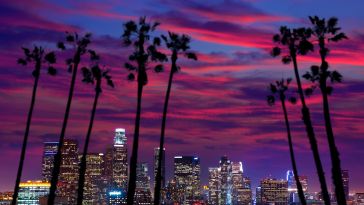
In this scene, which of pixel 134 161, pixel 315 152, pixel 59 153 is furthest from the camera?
pixel 59 153

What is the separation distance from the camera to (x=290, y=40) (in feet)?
185

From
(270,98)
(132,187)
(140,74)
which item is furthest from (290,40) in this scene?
(132,187)

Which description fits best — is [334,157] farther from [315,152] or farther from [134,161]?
[134,161]

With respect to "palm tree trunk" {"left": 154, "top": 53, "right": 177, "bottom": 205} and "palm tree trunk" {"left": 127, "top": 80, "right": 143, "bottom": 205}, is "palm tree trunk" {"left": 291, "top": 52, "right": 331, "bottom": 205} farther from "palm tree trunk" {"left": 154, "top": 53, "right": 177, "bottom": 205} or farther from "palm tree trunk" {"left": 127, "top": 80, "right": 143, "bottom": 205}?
"palm tree trunk" {"left": 127, "top": 80, "right": 143, "bottom": 205}

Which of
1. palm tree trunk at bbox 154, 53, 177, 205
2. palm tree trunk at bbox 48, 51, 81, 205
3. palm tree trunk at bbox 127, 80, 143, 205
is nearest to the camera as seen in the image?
palm tree trunk at bbox 127, 80, 143, 205

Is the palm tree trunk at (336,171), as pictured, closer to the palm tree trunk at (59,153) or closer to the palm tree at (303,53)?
the palm tree at (303,53)

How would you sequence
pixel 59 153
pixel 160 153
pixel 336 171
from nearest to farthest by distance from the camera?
pixel 336 171 < pixel 160 153 < pixel 59 153

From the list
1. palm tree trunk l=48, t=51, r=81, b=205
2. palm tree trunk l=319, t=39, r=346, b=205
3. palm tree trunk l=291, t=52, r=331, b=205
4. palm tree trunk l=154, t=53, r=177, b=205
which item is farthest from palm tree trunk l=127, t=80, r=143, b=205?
palm tree trunk l=319, t=39, r=346, b=205

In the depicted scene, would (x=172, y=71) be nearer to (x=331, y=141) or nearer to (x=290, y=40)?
(x=290, y=40)

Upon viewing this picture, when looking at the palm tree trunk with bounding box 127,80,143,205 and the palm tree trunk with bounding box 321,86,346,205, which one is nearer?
the palm tree trunk with bounding box 321,86,346,205

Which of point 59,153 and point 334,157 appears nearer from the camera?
point 334,157

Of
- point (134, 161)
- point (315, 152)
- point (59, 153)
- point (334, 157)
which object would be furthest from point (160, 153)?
point (334, 157)

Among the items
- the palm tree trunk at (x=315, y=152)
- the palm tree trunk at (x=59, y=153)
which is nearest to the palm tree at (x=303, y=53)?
the palm tree trunk at (x=315, y=152)

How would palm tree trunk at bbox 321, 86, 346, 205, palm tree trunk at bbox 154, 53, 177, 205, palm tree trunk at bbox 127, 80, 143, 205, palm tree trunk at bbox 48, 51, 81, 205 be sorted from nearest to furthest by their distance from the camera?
palm tree trunk at bbox 321, 86, 346, 205 < palm tree trunk at bbox 127, 80, 143, 205 < palm tree trunk at bbox 154, 53, 177, 205 < palm tree trunk at bbox 48, 51, 81, 205
